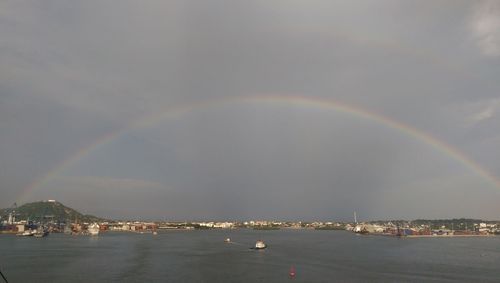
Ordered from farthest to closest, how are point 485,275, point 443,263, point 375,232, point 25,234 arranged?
1. point 375,232
2. point 25,234
3. point 443,263
4. point 485,275

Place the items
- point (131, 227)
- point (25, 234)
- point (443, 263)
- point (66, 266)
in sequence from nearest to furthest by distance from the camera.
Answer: point (66, 266), point (443, 263), point (25, 234), point (131, 227)

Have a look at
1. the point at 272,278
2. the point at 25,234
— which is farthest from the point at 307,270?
the point at 25,234

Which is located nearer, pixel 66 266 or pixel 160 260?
pixel 66 266

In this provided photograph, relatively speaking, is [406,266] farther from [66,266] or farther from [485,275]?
[66,266]

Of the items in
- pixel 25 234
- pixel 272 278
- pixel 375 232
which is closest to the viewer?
pixel 272 278

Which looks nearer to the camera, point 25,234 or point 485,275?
point 485,275

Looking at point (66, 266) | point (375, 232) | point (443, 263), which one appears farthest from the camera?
point (375, 232)

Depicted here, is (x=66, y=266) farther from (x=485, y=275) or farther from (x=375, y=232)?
(x=375, y=232)

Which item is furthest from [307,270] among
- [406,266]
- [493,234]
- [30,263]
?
[493,234]

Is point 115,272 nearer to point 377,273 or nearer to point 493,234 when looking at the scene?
point 377,273
